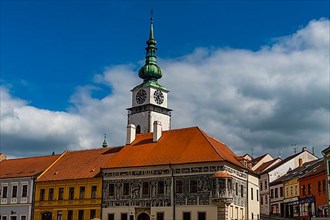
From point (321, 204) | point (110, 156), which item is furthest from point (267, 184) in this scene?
point (110, 156)

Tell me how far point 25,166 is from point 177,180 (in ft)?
67.2

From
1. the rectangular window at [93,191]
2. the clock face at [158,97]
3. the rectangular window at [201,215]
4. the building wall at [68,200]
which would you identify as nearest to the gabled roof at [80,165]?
the building wall at [68,200]

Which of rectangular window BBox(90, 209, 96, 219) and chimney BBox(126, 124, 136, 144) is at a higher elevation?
chimney BBox(126, 124, 136, 144)

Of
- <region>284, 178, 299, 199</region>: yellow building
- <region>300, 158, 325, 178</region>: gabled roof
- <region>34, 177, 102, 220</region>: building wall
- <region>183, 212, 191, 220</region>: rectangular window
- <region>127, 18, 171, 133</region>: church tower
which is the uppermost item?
<region>127, 18, 171, 133</region>: church tower

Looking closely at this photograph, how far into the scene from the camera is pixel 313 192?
59.1 m

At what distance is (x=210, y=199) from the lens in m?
46.9

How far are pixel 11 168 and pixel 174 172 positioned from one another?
22.2 m

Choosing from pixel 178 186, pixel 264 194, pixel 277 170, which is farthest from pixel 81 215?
pixel 277 170

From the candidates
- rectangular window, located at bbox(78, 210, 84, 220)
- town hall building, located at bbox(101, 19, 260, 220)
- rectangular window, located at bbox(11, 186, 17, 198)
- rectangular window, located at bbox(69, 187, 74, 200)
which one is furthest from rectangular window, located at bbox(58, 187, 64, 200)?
rectangular window, located at bbox(11, 186, 17, 198)

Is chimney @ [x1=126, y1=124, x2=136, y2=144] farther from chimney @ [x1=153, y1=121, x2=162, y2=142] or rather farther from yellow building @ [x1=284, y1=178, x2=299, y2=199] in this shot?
yellow building @ [x1=284, y1=178, x2=299, y2=199]

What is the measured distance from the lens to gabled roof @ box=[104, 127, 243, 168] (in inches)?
1925

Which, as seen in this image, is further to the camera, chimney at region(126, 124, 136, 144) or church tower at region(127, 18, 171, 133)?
church tower at region(127, 18, 171, 133)

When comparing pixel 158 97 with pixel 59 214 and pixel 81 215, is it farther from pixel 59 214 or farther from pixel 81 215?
pixel 81 215

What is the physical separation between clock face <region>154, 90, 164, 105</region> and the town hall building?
32637 millimetres
